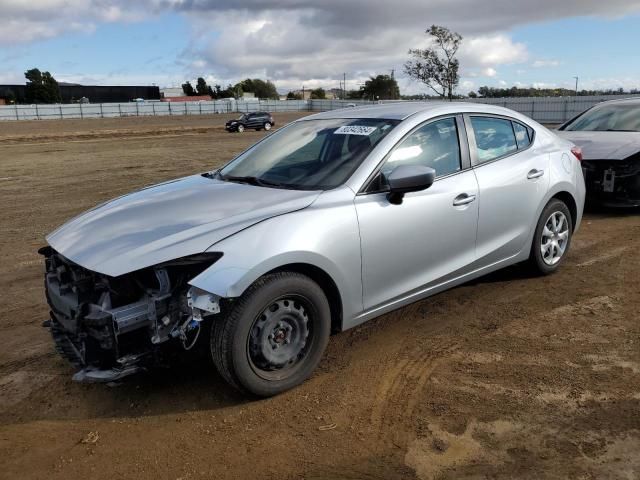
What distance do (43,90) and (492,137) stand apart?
10782 cm

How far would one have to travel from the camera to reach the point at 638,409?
10.7 ft

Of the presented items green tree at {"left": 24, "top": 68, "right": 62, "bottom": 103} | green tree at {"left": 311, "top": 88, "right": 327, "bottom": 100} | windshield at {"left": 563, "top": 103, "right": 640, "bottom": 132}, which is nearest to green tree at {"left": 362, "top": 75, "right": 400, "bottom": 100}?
green tree at {"left": 311, "top": 88, "right": 327, "bottom": 100}

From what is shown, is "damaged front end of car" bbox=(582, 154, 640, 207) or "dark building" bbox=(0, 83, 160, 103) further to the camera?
"dark building" bbox=(0, 83, 160, 103)

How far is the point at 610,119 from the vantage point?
9.09 meters

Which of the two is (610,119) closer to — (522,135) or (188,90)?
(522,135)

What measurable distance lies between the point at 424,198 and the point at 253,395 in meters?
1.81

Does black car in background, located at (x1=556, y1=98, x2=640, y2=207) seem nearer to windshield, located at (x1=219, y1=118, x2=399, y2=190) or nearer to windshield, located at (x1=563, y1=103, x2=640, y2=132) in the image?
windshield, located at (x1=563, y1=103, x2=640, y2=132)

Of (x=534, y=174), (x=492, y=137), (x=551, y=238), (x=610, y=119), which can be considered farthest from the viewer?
(x=610, y=119)

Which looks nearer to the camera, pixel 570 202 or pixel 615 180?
pixel 570 202

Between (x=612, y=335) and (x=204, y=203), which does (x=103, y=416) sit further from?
(x=612, y=335)

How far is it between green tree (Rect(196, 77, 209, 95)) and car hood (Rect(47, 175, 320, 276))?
135919mm

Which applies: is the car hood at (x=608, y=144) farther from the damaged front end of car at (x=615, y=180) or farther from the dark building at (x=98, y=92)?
the dark building at (x=98, y=92)

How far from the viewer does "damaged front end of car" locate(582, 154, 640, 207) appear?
779 centimetres

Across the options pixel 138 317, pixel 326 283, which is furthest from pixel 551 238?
pixel 138 317
